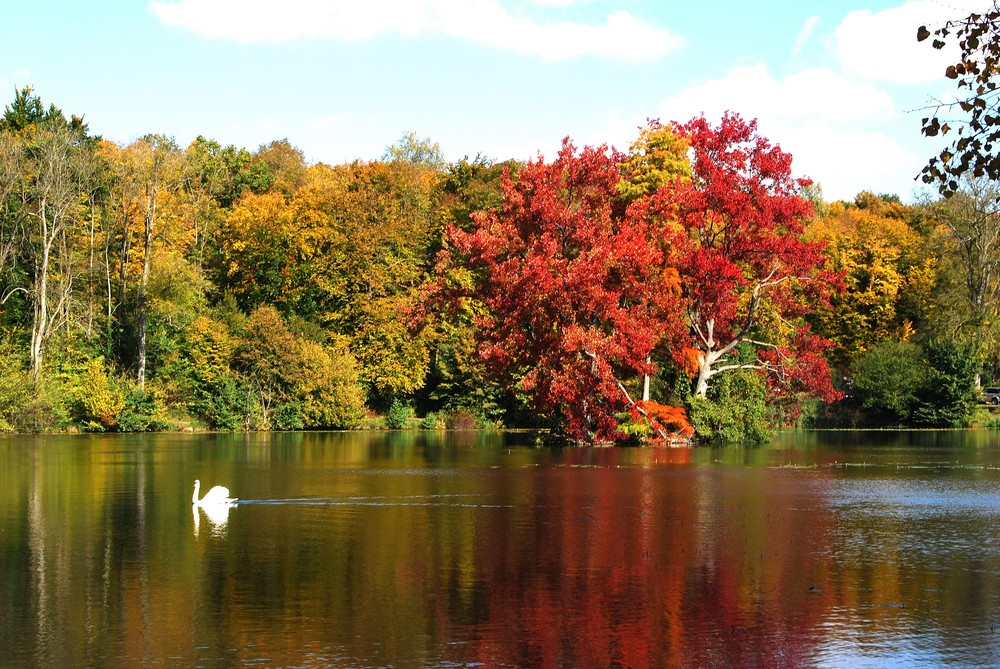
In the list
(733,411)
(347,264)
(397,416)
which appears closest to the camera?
(733,411)

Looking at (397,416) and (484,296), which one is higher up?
(484,296)

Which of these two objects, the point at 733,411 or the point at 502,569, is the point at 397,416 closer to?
the point at 733,411

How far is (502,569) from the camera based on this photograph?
16.0 meters

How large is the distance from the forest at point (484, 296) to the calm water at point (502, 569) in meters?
12.4

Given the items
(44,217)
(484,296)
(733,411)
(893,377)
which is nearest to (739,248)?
(733,411)

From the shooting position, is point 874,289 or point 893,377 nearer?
point 893,377

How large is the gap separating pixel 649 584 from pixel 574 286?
25174mm

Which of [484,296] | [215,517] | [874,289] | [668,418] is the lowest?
[215,517]

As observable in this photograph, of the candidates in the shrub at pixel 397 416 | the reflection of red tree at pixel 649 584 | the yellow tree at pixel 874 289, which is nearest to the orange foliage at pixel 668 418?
the shrub at pixel 397 416

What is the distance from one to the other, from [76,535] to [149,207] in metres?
38.4

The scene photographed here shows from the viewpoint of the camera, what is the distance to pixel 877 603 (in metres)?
13.9

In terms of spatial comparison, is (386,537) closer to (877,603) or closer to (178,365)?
(877,603)

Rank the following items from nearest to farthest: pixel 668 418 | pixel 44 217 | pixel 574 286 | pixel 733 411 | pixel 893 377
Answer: pixel 574 286 → pixel 668 418 → pixel 733 411 → pixel 44 217 → pixel 893 377

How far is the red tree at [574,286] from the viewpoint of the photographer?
→ 39.8 metres
